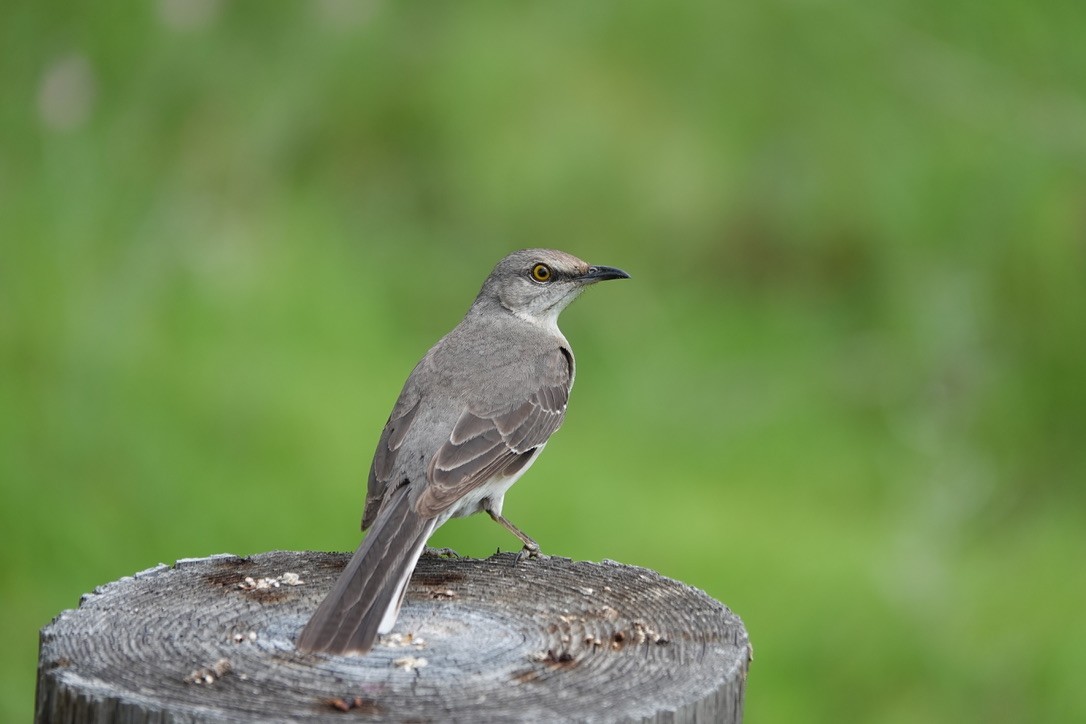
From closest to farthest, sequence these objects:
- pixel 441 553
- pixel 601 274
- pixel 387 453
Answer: pixel 441 553
pixel 387 453
pixel 601 274

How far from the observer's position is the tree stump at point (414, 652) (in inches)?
143

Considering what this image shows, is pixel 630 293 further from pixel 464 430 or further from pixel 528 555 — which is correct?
pixel 528 555

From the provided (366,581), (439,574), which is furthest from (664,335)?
(366,581)

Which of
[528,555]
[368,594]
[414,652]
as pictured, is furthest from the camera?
[528,555]

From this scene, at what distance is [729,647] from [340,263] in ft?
21.6

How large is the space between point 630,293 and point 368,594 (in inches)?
250

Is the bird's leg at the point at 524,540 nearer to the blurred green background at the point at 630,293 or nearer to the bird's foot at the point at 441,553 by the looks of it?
the bird's foot at the point at 441,553

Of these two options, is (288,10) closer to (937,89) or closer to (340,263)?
(340,263)

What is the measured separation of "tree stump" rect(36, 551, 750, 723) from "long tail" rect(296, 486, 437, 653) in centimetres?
6

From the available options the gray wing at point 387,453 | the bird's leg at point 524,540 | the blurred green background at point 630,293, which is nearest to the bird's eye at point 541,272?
the gray wing at point 387,453

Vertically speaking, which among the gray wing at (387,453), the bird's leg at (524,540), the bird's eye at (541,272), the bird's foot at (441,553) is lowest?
the bird's foot at (441,553)

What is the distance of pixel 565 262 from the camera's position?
665 centimetres

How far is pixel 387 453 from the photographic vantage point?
216 inches

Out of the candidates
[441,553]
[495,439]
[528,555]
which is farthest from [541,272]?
[528,555]
